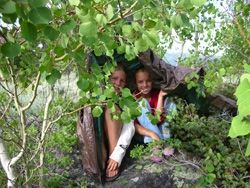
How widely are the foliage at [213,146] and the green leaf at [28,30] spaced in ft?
8.19

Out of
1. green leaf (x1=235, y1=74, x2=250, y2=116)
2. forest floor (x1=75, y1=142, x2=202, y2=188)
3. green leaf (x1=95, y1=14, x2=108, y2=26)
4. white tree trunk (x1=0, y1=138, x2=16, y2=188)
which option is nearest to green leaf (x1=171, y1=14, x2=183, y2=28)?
green leaf (x1=95, y1=14, x2=108, y2=26)

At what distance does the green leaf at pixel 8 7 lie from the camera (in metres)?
0.97

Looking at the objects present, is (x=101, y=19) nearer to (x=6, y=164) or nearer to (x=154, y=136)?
(x=6, y=164)

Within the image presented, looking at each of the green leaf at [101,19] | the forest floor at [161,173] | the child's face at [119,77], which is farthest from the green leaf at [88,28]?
the child's face at [119,77]

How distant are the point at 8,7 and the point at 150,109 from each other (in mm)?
3154

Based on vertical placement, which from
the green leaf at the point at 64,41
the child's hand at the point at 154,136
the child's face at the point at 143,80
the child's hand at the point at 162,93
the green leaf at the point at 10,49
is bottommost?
the child's hand at the point at 154,136

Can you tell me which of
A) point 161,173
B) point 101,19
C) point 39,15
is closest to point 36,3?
point 39,15

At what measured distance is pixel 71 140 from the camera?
3.83m

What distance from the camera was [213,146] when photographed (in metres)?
3.90

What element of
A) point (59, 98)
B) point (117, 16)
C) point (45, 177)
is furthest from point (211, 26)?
point (117, 16)

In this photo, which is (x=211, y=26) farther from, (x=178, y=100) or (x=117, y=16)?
(x=117, y=16)

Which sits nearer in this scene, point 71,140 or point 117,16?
point 117,16

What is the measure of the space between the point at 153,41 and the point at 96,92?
78 cm

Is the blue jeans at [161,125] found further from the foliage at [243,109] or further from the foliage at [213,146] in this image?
the foliage at [243,109]
